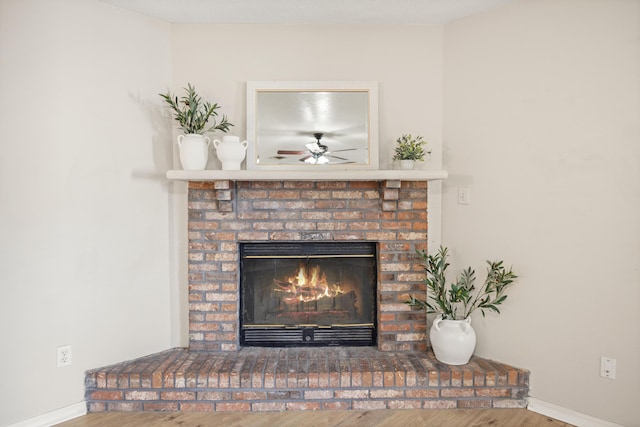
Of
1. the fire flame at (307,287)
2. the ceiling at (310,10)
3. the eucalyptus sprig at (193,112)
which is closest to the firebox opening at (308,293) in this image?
the fire flame at (307,287)

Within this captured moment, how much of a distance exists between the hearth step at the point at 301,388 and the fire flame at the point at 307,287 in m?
0.53

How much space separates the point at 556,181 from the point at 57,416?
3049 millimetres

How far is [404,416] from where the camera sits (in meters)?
1.97

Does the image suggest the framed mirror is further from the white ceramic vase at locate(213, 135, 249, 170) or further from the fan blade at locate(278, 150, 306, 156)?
the white ceramic vase at locate(213, 135, 249, 170)

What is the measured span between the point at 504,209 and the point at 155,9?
2503 mm

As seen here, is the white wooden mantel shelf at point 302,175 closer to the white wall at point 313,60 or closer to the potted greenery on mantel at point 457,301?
the white wall at point 313,60

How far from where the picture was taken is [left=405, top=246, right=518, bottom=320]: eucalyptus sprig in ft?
6.99

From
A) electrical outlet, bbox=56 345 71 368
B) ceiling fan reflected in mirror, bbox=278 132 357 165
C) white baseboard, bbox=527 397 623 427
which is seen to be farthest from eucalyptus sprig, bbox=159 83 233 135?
white baseboard, bbox=527 397 623 427

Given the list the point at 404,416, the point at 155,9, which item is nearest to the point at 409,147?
the point at 404,416

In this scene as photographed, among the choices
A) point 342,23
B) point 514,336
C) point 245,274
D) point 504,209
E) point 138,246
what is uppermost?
point 342,23

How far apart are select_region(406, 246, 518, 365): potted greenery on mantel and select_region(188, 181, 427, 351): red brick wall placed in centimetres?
13

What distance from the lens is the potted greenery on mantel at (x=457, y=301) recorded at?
2125mm

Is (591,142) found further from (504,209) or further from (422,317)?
(422,317)

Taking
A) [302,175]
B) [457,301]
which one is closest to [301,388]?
[457,301]
